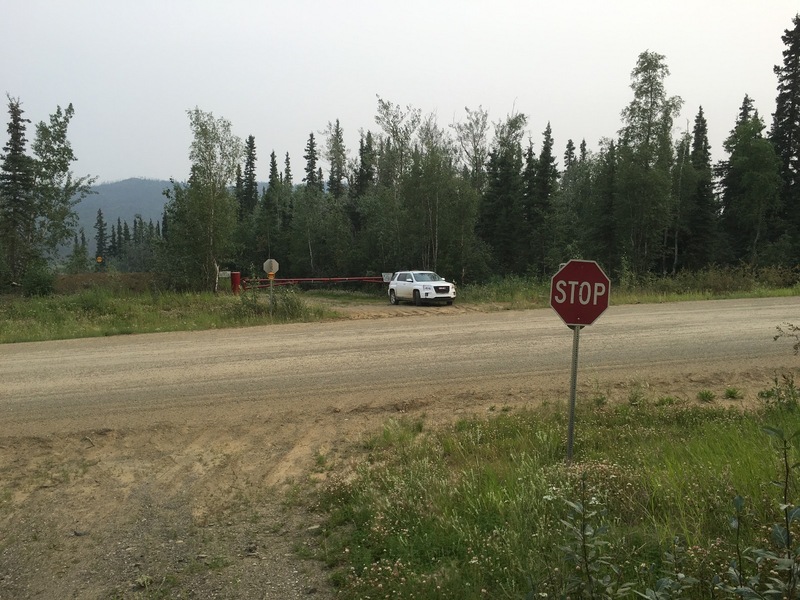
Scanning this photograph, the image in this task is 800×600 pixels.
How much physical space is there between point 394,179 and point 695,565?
4756cm

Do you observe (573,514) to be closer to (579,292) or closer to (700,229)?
(579,292)

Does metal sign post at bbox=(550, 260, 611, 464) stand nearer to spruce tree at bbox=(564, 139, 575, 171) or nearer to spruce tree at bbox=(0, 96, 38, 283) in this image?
spruce tree at bbox=(0, 96, 38, 283)

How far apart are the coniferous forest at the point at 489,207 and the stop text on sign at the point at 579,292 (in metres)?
31.3

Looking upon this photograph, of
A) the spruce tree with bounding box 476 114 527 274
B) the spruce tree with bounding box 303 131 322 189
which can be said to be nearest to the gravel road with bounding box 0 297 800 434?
the spruce tree with bounding box 476 114 527 274

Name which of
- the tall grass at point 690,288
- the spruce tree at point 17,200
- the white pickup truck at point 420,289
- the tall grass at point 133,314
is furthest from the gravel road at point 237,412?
the spruce tree at point 17,200

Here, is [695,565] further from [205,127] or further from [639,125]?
[639,125]

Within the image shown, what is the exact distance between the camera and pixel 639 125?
44188mm

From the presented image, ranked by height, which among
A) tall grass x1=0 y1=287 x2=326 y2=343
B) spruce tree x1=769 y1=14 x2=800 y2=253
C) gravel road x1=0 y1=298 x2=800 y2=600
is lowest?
gravel road x1=0 y1=298 x2=800 y2=600

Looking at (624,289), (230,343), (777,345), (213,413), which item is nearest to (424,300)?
(624,289)

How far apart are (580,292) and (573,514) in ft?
7.43

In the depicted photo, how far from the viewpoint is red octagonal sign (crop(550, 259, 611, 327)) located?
5543mm

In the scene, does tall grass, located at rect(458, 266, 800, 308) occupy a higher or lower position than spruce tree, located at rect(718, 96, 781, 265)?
lower

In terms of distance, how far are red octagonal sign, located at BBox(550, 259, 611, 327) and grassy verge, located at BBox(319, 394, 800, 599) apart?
1.39 meters

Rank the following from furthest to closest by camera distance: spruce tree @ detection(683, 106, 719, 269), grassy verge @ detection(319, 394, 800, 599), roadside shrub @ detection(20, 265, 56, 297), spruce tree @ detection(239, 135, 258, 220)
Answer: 1. spruce tree @ detection(239, 135, 258, 220)
2. spruce tree @ detection(683, 106, 719, 269)
3. roadside shrub @ detection(20, 265, 56, 297)
4. grassy verge @ detection(319, 394, 800, 599)
